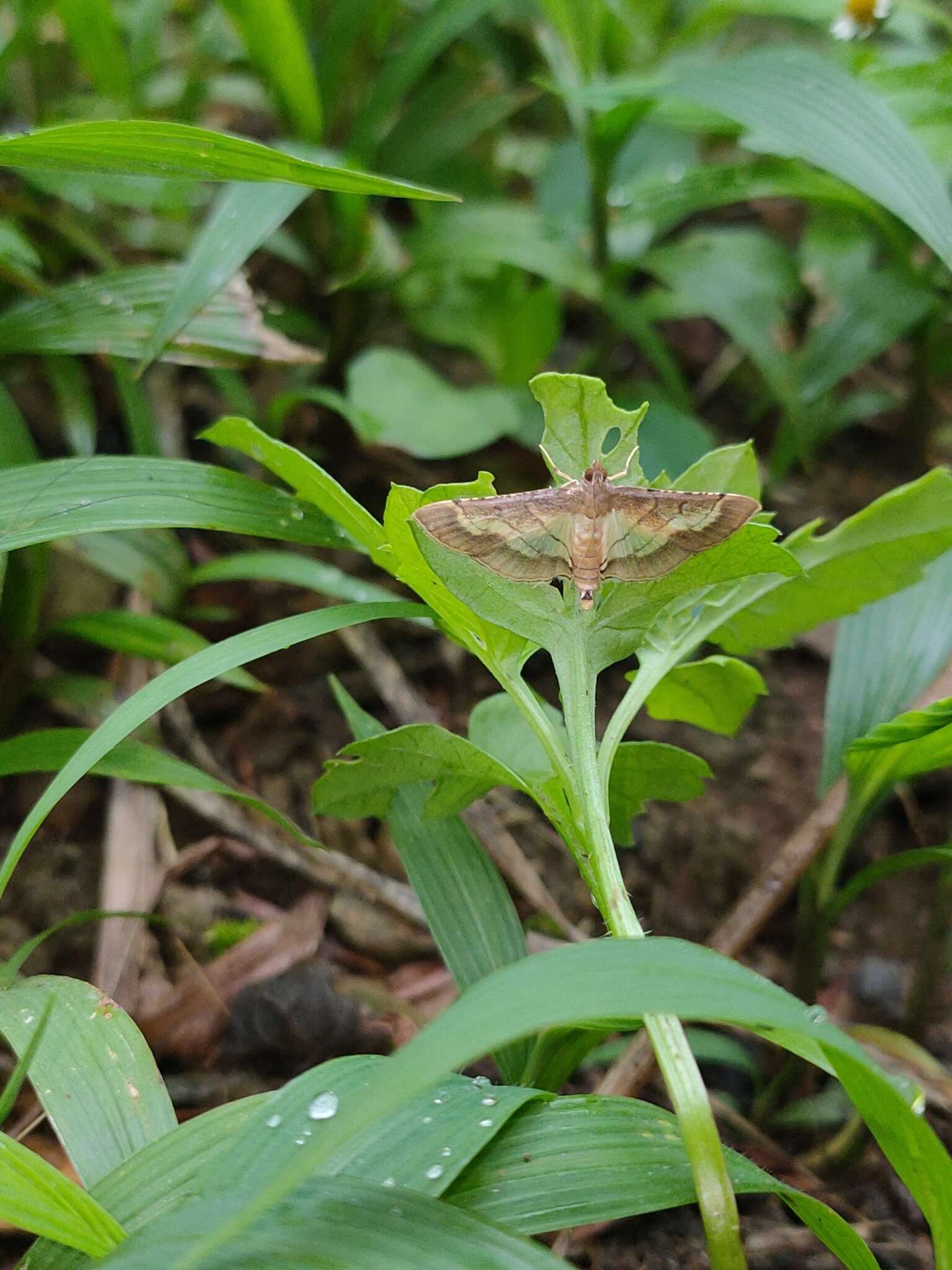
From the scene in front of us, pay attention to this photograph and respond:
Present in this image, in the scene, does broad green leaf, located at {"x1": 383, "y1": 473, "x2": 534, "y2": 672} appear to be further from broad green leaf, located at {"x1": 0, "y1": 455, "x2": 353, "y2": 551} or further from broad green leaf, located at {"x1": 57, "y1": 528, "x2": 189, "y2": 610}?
broad green leaf, located at {"x1": 57, "y1": 528, "x2": 189, "y2": 610}

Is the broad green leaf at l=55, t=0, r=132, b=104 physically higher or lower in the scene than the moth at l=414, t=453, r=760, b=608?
higher

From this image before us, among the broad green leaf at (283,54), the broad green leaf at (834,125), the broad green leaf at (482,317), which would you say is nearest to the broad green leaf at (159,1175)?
→ the broad green leaf at (834,125)

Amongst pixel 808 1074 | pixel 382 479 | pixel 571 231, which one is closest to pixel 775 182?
pixel 571 231

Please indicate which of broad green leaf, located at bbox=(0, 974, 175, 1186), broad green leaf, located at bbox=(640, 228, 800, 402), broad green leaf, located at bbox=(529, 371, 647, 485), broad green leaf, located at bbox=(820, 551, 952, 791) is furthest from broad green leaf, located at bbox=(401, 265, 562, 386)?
broad green leaf, located at bbox=(0, 974, 175, 1186)

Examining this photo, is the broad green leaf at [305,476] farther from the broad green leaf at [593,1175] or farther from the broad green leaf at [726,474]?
the broad green leaf at [593,1175]

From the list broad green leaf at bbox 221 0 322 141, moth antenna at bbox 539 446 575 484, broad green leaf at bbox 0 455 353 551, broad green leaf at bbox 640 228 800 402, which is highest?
broad green leaf at bbox 221 0 322 141

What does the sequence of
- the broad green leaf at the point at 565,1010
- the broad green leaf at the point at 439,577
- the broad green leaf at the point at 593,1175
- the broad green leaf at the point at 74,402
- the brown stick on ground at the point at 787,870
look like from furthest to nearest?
the broad green leaf at the point at 74,402, the brown stick on ground at the point at 787,870, the broad green leaf at the point at 439,577, the broad green leaf at the point at 593,1175, the broad green leaf at the point at 565,1010
